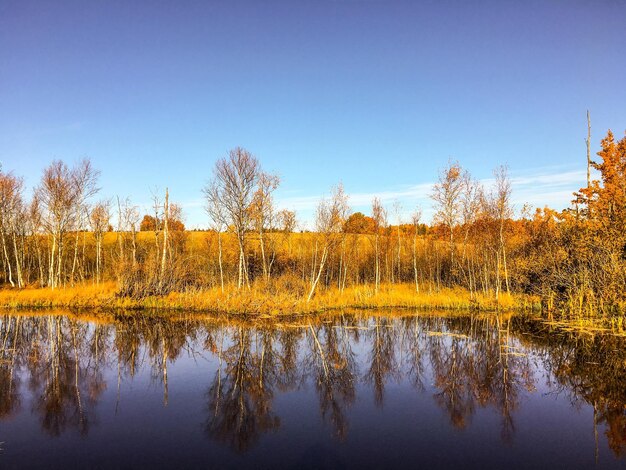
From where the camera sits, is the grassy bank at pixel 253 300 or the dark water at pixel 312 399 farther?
the grassy bank at pixel 253 300

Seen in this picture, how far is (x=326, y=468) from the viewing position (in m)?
7.34

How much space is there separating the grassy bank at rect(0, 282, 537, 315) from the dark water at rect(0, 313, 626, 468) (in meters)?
5.36

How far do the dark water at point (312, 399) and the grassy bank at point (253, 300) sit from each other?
5.36 m

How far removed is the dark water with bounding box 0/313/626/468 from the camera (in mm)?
7934

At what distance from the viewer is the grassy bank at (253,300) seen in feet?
80.8

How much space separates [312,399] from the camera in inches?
432

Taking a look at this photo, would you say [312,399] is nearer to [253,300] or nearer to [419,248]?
[253,300]

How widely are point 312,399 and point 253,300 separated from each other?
46.0 feet

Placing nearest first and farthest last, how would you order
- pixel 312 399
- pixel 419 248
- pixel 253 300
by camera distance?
pixel 312 399, pixel 253 300, pixel 419 248

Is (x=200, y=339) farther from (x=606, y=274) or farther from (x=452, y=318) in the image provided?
(x=606, y=274)

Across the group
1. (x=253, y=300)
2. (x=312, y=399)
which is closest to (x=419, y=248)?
(x=253, y=300)

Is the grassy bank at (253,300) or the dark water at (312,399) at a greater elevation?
the grassy bank at (253,300)

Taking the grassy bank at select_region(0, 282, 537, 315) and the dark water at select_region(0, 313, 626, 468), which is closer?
the dark water at select_region(0, 313, 626, 468)

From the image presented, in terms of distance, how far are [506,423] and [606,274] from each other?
47.6 feet
